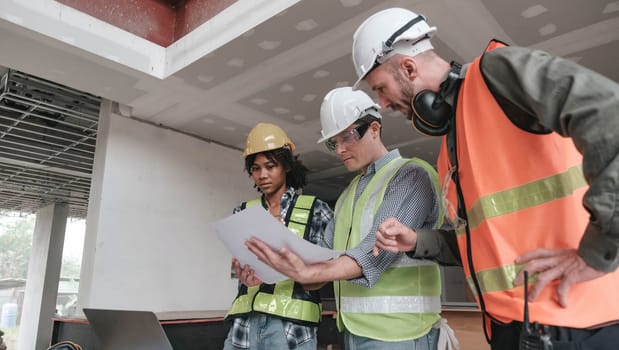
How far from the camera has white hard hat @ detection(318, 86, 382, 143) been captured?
160 cm

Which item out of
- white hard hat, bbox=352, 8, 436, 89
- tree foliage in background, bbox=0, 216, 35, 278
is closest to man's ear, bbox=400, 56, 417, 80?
white hard hat, bbox=352, 8, 436, 89

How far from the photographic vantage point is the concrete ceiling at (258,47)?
2.38 meters

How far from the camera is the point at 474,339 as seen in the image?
106 inches

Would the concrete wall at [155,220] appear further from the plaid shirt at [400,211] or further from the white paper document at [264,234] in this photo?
the plaid shirt at [400,211]

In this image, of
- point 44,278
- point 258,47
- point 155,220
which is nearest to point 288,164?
point 258,47

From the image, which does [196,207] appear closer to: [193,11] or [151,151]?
[151,151]

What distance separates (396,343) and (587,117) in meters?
0.80

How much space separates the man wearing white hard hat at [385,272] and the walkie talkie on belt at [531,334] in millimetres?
425

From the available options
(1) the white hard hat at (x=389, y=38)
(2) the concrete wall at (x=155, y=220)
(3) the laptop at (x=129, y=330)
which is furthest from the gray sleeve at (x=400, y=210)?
(2) the concrete wall at (x=155, y=220)

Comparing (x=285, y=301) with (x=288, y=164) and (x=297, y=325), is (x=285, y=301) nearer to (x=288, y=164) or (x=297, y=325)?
(x=297, y=325)

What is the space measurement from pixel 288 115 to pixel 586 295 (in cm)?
329

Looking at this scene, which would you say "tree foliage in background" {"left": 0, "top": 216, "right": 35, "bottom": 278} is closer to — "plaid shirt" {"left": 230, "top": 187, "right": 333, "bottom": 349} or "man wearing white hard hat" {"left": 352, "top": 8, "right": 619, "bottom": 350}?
"plaid shirt" {"left": 230, "top": 187, "right": 333, "bottom": 349}

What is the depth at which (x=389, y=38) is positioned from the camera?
106 centimetres

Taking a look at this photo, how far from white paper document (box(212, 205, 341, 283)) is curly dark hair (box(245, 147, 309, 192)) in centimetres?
58
